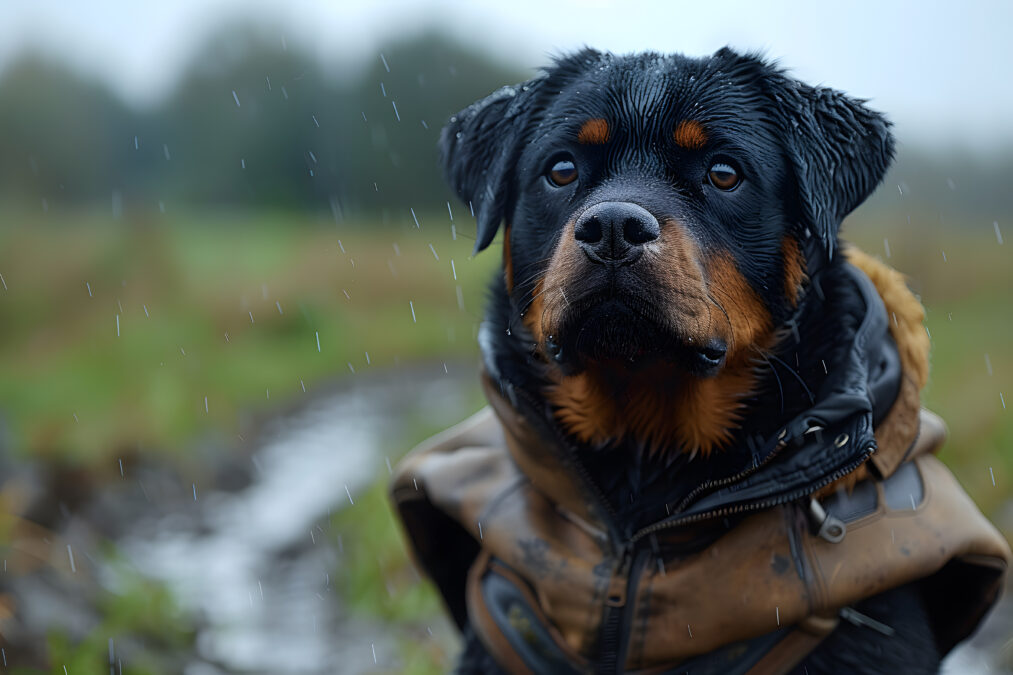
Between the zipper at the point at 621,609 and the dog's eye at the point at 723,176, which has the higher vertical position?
the dog's eye at the point at 723,176

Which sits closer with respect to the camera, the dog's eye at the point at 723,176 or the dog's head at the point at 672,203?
the dog's head at the point at 672,203

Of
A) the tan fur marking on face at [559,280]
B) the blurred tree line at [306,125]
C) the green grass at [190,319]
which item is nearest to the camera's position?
the tan fur marking on face at [559,280]

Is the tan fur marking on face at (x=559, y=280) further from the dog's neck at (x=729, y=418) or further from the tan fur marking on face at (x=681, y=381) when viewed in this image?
the dog's neck at (x=729, y=418)

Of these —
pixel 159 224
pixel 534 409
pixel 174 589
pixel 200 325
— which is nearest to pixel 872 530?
pixel 534 409

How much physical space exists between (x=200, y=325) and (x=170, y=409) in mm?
2203

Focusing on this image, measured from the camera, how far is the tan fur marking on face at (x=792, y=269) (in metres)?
2.18

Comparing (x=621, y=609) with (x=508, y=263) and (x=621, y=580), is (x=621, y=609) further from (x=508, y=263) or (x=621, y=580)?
(x=508, y=263)

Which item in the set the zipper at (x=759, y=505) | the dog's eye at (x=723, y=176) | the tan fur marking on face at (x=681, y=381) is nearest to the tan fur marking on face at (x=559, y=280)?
the tan fur marking on face at (x=681, y=381)

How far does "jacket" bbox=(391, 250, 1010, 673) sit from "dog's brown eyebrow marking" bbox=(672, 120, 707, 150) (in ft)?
1.81

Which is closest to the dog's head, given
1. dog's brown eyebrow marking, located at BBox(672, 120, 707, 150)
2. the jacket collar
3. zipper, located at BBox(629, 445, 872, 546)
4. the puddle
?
dog's brown eyebrow marking, located at BBox(672, 120, 707, 150)

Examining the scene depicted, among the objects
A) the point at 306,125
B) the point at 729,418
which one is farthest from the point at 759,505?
the point at 306,125

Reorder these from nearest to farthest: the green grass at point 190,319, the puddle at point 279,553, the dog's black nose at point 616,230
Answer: the dog's black nose at point 616,230 → the puddle at point 279,553 → the green grass at point 190,319

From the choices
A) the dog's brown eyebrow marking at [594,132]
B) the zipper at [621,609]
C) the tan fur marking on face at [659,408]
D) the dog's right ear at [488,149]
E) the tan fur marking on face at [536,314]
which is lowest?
the zipper at [621,609]

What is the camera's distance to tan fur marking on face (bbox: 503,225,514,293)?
2.40m
